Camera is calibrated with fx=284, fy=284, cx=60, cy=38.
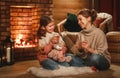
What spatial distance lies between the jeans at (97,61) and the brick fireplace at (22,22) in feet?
4.88

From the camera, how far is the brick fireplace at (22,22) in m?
4.56

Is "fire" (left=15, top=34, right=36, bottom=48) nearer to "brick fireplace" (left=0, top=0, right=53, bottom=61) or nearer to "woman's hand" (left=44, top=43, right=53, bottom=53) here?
"brick fireplace" (left=0, top=0, right=53, bottom=61)

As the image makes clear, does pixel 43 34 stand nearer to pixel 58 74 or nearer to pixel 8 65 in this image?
pixel 58 74

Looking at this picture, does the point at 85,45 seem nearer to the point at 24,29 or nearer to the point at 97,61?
the point at 97,61

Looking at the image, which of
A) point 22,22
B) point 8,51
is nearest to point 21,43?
point 22,22

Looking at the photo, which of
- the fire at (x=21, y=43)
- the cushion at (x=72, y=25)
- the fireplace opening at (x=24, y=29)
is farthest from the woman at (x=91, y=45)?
the fire at (x=21, y=43)

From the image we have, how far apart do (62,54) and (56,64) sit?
0.14 metres

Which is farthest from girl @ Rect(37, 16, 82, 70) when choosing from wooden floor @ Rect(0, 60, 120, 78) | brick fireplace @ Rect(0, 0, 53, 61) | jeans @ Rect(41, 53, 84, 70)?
brick fireplace @ Rect(0, 0, 53, 61)

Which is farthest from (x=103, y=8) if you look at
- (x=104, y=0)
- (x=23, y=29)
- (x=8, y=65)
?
(x=8, y=65)

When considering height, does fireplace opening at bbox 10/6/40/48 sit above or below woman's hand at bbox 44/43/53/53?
above

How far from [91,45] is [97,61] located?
21 centimetres

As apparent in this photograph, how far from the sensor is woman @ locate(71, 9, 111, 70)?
3.46 metres

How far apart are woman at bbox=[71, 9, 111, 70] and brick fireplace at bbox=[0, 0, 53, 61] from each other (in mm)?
1356

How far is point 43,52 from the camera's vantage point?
343 cm
